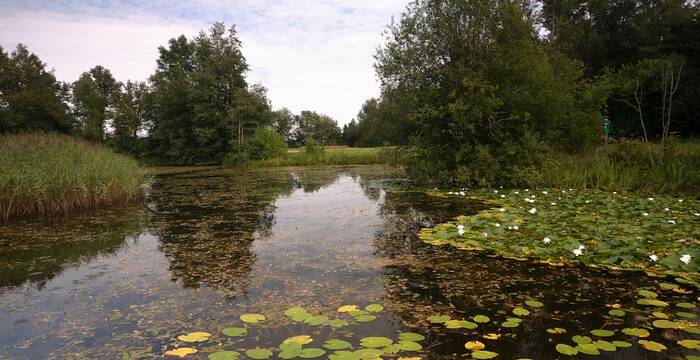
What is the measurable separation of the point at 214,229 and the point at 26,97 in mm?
34442

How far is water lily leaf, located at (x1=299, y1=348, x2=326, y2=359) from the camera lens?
276 cm

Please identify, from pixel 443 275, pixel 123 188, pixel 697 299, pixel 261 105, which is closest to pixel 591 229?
pixel 697 299

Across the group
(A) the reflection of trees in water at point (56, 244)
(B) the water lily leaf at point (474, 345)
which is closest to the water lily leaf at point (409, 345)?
(B) the water lily leaf at point (474, 345)

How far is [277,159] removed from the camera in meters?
27.7

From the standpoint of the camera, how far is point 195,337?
3.10 m

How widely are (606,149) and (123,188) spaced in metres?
13.4

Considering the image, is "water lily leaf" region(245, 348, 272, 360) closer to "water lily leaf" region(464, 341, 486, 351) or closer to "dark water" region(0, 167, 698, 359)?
"dark water" region(0, 167, 698, 359)

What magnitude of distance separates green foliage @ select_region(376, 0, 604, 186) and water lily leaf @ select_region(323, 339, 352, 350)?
Answer: 9.08 m

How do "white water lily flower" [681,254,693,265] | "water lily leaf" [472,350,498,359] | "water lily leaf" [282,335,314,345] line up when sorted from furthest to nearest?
1. "white water lily flower" [681,254,693,265]
2. "water lily leaf" [282,335,314,345]
3. "water lily leaf" [472,350,498,359]

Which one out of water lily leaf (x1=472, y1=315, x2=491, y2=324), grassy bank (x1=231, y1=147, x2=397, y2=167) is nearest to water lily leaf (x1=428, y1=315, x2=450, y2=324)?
water lily leaf (x1=472, y1=315, x2=491, y2=324)

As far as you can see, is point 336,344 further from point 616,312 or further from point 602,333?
point 616,312

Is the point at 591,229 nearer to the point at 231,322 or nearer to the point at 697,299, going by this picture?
the point at 697,299

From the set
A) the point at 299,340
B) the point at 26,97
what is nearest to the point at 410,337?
the point at 299,340

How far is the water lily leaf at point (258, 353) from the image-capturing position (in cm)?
278
